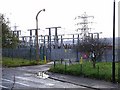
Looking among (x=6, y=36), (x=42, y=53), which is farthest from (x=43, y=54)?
(x=6, y=36)

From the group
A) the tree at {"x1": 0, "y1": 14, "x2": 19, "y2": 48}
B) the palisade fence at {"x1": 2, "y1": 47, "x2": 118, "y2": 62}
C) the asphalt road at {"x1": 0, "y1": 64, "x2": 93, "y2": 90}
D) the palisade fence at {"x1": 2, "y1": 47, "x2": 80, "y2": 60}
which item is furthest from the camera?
the palisade fence at {"x1": 2, "y1": 47, "x2": 80, "y2": 60}

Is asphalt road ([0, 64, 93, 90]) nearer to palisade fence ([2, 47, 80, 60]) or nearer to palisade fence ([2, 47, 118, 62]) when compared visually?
palisade fence ([2, 47, 118, 62])

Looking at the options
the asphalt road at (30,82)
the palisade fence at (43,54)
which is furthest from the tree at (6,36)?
the asphalt road at (30,82)

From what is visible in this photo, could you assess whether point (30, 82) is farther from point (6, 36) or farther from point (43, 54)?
point (6, 36)

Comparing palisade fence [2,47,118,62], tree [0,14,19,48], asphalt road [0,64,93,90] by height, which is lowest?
asphalt road [0,64,93,90]

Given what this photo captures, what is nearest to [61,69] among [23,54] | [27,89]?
[27,89]

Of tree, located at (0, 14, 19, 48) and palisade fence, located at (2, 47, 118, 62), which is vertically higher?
tree, located at (0, 14, 19, 48)

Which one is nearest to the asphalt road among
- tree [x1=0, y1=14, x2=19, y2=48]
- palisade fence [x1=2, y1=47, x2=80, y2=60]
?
palisade fence [x1=2, y1=47, x2=80, y2=60]

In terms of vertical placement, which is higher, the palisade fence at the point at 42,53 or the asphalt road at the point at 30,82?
the palisade fence at the point at 42,53

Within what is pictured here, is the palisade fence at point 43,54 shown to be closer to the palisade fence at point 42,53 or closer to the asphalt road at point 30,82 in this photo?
the palisade fence at point 42,53

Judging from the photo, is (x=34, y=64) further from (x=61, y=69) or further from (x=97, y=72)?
(x=97, y=72)

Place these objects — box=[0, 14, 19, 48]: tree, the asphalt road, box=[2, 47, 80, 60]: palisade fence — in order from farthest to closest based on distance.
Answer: box=[2, 47, 80, 60]: palisade fence
box=[0, 14, 19, 48]: tree
the asphalt road

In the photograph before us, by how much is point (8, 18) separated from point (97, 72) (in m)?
33.0

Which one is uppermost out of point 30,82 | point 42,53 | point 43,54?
point 42,53
